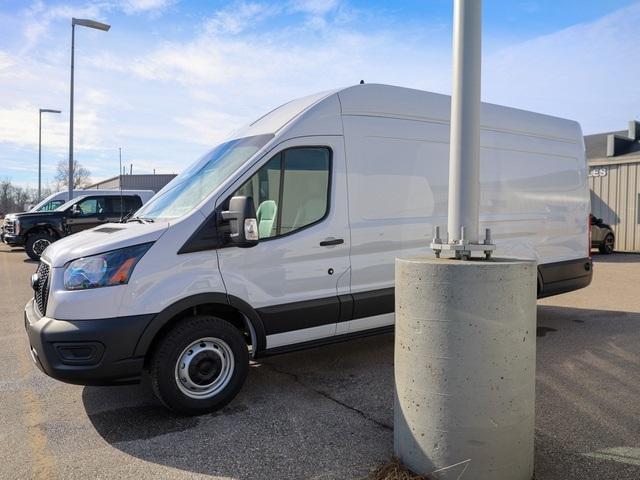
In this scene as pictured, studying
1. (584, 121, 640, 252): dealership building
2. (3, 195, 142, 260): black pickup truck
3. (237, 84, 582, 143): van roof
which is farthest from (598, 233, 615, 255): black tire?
(3, 195, 142, 260): black pickup truck

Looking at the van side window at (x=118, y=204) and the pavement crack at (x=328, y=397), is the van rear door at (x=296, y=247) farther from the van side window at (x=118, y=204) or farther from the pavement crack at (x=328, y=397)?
the van side window at (x=118, y=204)

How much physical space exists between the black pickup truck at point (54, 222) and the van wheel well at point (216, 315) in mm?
12889

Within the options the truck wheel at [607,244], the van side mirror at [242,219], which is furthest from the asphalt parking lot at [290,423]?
the truck wheel at [607,244]

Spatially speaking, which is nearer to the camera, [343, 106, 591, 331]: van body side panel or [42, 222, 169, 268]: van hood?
[42, 222, 169, 268]: van hood

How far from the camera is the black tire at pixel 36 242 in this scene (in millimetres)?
16203

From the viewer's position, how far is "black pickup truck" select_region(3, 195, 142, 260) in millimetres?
16203

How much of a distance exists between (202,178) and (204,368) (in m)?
1.65

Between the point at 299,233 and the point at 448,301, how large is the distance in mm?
2005

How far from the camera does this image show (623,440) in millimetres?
3660

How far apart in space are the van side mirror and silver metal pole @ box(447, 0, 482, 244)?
1.50 metres

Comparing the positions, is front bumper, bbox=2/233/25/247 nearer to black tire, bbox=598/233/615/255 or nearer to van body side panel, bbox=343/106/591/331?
van body side panel, bbox=343/106/591/331

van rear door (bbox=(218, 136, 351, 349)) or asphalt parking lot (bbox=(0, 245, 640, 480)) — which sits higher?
van rear door (bbox=(218, 136, 351, 349))

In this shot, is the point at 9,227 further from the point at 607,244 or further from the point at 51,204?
the point at 607,244

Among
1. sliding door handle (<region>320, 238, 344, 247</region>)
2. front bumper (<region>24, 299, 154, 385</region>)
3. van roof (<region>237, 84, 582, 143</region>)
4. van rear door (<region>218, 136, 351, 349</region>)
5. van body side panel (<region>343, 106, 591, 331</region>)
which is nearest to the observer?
front bumper (<region>24, 299, 154, 385</region>)
